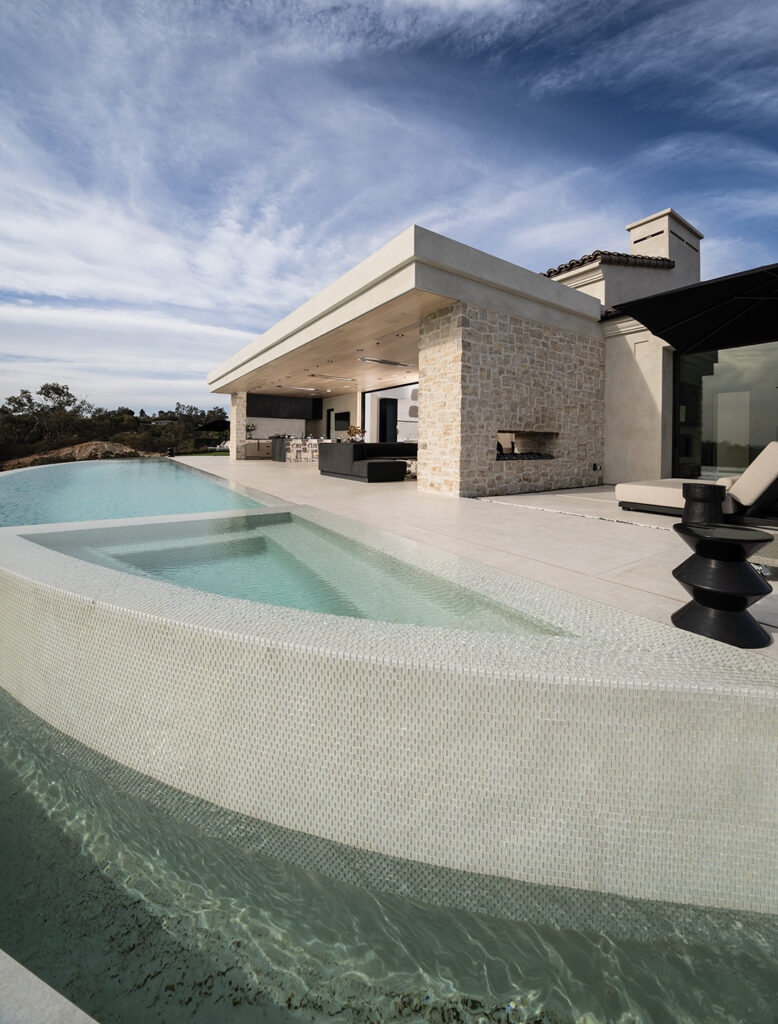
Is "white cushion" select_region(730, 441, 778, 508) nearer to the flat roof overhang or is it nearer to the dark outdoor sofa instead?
the flat roof overhang

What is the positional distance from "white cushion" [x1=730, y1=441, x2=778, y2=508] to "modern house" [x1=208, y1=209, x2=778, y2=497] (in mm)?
3721

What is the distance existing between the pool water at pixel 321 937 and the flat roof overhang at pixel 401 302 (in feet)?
21.7

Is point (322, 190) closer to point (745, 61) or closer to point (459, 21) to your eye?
point (459, 21)

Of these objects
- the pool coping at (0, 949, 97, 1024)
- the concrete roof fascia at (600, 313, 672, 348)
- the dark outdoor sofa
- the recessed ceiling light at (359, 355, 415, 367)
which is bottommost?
the pool coping at (0, 949, 97, 1024)

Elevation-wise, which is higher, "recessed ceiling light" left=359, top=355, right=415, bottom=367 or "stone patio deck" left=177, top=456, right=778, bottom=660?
"recessed ceiling light" left=359, top=355, right=415, bottom=367

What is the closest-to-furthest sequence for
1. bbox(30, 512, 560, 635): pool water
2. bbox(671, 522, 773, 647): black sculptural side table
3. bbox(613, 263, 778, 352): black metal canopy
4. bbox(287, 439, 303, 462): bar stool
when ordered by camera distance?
1. bbox(671, 522, 773, 647): black sculptural side table
2. bbox(30, 512, 560, 635): pool water
3. bbox(613, 263, 778, 352): black metal canopy
4. bbox(287, 439, 303, 462): bar stool

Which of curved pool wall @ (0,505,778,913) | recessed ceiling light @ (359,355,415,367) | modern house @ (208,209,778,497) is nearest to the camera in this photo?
curved pool wall @ (0,505,778,913)

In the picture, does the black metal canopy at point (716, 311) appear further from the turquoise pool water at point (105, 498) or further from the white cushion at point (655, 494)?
the turquoise pool water at point (105, 498)

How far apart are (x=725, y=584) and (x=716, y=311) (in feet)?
14.4

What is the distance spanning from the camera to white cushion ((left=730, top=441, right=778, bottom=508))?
399 cm

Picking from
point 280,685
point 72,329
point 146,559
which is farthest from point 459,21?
point 72,329

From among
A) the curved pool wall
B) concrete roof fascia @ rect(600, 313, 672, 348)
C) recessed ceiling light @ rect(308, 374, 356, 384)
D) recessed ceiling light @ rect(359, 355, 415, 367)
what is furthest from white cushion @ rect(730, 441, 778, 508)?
recessed ceiling light @ rect(308, 374, 356, 384)

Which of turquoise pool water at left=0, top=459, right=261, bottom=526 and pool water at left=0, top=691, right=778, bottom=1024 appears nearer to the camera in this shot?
pool water at left=0, top=691, right=778, bottom=1024

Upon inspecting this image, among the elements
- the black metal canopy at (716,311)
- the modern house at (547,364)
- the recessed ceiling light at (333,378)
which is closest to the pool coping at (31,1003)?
the black metal canopy at (716,311)
